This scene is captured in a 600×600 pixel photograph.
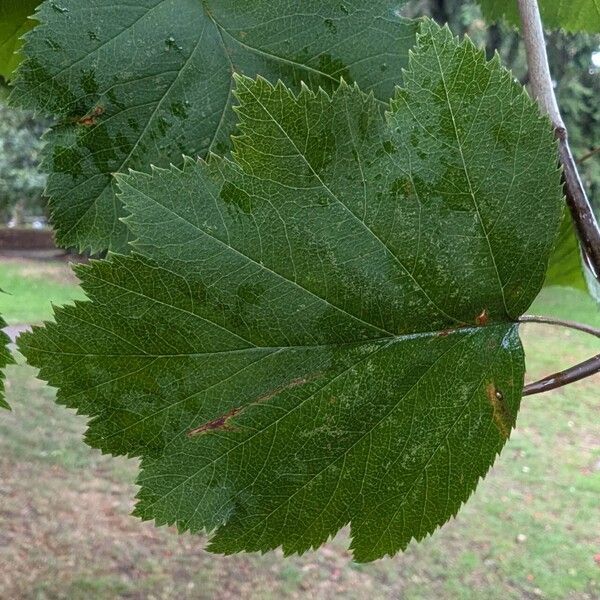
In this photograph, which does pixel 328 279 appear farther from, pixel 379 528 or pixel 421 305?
pixel 379 528

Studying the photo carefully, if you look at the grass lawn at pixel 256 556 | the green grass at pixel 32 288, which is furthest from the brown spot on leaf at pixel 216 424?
the green grass at pixel 32 288

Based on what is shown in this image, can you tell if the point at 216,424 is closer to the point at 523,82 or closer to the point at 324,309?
the point at 324,309

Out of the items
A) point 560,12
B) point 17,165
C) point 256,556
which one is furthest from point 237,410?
point 17,165

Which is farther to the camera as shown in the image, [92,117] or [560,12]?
[560,12]

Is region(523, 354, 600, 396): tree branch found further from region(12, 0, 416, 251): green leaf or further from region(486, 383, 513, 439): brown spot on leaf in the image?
region(12, 0, 416, 251): green leaf

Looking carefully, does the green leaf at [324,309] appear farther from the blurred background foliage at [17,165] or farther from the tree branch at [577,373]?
the blurred background foliage at [17,165]

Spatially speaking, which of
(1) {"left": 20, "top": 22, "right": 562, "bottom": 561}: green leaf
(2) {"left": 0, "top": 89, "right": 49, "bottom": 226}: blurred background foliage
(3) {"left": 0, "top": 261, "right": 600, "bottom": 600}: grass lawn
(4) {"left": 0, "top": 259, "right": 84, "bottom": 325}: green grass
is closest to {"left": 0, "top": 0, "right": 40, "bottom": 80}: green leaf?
(1) {"left": 20, "top": 22, "right": 562, "bottom": 561}: green leaf

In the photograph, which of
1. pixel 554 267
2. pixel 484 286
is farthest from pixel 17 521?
pixel 484 286
